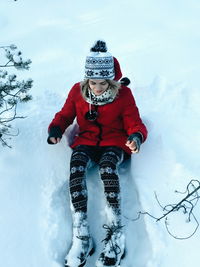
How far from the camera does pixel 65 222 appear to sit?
3.03 meters

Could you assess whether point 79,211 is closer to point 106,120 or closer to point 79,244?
point 79,244

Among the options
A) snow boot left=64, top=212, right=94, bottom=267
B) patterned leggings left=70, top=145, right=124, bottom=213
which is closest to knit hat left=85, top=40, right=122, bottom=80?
patterned leggings left=70, top=145, right=124, bottom=213

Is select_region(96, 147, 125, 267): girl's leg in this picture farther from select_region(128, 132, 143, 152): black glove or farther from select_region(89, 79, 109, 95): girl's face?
select_region(89, 79, 109, 95): girl's face

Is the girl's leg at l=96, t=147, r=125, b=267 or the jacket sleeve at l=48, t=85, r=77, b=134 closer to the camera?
the girl's leg at l=96, t=147, r=125, b=267

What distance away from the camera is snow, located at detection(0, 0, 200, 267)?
282 cm

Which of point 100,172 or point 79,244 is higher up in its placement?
point 100,172

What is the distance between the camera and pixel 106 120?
3.36 metres

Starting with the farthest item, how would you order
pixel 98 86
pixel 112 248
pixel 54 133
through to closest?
pixel 54 133 → pixel 98 86 → pixel 112 248

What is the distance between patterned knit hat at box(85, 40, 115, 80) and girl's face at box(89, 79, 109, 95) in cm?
4

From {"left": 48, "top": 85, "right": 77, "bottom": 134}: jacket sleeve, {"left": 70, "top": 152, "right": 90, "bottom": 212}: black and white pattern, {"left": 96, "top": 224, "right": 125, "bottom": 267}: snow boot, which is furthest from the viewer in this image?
{"left": 48, "top": 85, "right": 77, "bottom": 134}: jacket sleeve

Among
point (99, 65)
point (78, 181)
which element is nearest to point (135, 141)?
point (78, 181)

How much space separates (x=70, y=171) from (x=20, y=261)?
0.79 metres

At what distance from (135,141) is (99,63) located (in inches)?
26.9

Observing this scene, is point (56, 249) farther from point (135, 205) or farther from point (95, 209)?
point (135, 205)
